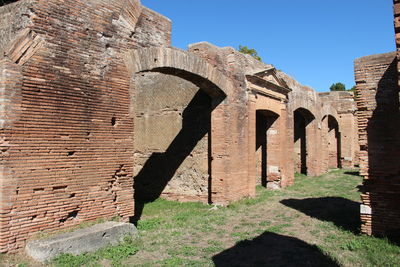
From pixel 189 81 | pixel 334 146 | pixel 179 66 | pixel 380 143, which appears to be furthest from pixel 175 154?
pixel 334 146

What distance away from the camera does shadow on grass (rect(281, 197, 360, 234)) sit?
6.80 metres

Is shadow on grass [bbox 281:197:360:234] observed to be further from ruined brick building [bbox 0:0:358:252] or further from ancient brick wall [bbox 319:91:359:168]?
ancient brick wall [bbox 319:91:359:168]

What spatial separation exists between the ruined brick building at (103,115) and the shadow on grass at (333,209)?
168 cm

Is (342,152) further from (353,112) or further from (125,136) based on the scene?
(125,136)

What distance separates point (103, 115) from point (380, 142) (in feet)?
16.8

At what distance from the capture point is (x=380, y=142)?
575 cm

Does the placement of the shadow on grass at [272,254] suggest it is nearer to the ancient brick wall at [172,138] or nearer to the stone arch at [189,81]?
the stone arch at [189,81]

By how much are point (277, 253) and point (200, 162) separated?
4.67 metres

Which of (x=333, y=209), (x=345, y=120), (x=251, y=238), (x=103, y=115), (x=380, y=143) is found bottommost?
(x=251, y=238)

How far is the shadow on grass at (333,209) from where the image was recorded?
268 inches

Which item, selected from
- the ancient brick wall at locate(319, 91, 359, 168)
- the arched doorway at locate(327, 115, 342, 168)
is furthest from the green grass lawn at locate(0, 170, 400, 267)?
the arched doorway at locate(327, 115, 342, 168)

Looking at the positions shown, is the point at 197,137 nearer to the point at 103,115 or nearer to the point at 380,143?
the point at 103,115

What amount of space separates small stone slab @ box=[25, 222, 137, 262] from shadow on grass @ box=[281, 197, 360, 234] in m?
4.43

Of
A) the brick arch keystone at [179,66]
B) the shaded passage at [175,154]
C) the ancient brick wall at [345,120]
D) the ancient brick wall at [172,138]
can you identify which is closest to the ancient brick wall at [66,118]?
the brick arch keystone at [179,66]
